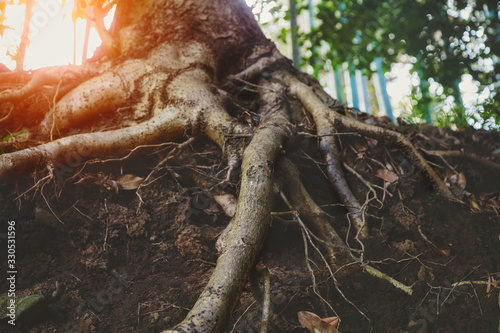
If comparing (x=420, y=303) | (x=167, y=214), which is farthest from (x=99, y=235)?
(x=420, y=303)

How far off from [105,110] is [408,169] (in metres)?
2.19

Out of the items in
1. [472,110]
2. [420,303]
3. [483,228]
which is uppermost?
[472,110]

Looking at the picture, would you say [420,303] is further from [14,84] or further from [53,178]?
[14,84]

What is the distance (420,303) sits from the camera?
145cm

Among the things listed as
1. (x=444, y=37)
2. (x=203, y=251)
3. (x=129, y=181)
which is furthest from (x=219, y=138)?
(x=444, y=37)

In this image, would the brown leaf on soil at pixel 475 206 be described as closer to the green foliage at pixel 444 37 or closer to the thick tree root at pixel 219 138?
the thick tree root at pixel 219 138

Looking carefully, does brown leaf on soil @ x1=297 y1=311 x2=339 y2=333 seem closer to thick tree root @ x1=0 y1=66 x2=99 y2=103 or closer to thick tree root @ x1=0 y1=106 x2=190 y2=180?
thick tree root @ x1=0 y1=106 x2=190 y2=180

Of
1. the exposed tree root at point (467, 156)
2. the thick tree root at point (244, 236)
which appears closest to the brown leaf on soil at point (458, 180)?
the exposed tree root at point (467, 156)

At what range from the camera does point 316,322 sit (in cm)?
130

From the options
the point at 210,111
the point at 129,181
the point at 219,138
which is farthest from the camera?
the point at 210,111

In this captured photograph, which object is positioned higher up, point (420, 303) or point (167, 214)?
point (167, 214)

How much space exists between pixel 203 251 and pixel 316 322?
640 mm

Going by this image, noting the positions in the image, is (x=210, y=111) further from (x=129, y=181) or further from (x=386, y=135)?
(x=386, y=135)

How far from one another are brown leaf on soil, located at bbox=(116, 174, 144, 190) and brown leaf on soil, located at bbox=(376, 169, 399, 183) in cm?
152
